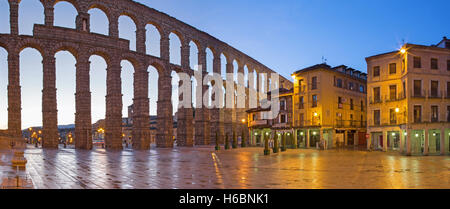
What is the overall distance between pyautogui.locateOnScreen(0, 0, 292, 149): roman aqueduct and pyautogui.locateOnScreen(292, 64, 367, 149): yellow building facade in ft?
76.8

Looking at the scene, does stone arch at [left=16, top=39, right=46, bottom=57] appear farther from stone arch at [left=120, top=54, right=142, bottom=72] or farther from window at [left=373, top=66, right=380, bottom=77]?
window at [left=373, top=66, right=380, bottom=77]

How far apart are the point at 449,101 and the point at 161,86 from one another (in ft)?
149

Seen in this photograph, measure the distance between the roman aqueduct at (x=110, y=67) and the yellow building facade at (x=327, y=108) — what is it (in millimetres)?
23397

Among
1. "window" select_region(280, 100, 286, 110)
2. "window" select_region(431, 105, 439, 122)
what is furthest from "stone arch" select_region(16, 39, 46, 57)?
"window" select_region(431, 105, 439, 122)

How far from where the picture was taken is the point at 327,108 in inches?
2083

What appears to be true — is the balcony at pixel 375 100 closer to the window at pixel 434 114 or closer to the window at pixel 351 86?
the window at pixel 434 114

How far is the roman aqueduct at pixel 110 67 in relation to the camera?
4750cm

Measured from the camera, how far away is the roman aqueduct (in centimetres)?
4750

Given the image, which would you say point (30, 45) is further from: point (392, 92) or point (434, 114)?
point (434, 114)

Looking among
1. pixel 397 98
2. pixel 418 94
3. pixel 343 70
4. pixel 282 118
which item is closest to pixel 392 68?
pixel 397 98

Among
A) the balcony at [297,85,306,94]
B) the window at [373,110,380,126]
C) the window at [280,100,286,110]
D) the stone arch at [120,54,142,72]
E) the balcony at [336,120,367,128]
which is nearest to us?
the window at [373,110,380,126]

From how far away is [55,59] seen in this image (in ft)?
165

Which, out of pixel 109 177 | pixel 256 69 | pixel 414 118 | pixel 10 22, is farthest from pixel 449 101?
→ pixel 256 69

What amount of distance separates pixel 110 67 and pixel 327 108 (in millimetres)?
35639
